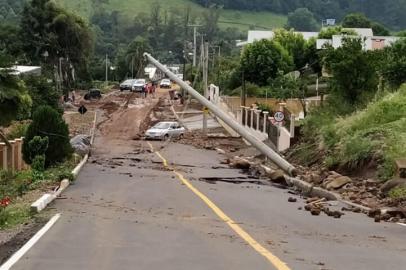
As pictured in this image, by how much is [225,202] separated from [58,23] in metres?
77.6

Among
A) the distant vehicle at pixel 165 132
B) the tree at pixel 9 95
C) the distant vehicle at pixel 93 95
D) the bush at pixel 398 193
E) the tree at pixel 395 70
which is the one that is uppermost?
the tree at pixel 395 70

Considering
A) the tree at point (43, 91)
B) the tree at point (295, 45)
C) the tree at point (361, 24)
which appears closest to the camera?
the tree at point (43, 91)

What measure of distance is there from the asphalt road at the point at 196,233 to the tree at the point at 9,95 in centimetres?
577

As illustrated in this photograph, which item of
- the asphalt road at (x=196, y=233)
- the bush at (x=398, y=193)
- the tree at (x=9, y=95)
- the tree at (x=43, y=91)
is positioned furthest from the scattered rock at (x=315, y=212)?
the tree at (x=43, y=91)

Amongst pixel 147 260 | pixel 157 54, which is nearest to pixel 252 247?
pixel 147 260

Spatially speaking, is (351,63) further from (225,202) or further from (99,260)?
(99,260)

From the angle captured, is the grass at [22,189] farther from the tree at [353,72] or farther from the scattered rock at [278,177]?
the tree at [353,72]

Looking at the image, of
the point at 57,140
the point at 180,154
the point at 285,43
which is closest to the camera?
the point at 57,140

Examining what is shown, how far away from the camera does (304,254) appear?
35.4ft

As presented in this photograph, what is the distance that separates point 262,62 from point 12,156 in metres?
48.3

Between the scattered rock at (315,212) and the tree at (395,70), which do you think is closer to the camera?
the scattered rock at (315,212)

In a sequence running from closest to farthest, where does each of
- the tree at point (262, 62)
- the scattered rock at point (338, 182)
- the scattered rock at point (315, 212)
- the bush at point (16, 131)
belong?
the scattered rock at point (315, 212) < the scattered rock at point (338, 182) < the bush at point (16, 131) < the tree at point (262, 62)

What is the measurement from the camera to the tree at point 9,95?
95.6ft

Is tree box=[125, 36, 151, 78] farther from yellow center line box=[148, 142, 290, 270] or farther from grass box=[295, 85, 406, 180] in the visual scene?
yellow center line box=[148, 142, 290, 270]
